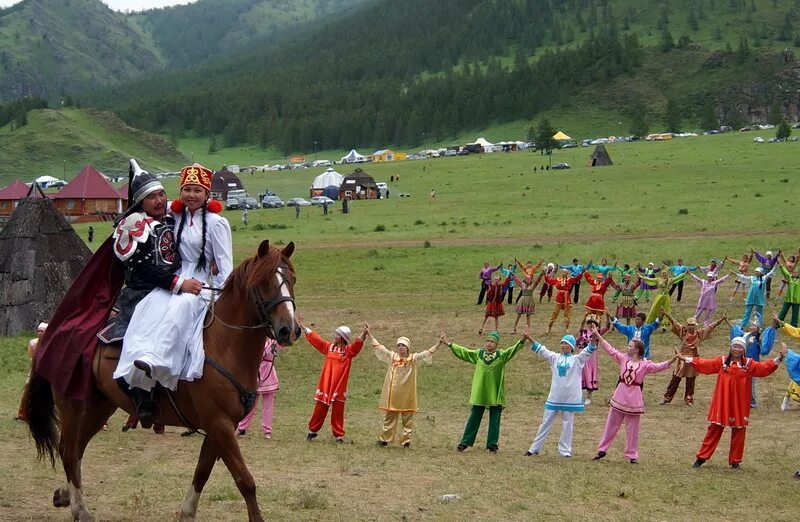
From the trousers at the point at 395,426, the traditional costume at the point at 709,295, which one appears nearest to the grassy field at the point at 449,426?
the trousers at the point at 395,426

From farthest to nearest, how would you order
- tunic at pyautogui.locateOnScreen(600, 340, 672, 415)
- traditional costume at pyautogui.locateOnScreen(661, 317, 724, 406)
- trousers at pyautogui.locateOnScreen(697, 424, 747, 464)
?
traditional costume at pyautogui.locateOnScreen(661, 317, 724, 406), tunic at pyautogui.locateOnScreen(600, 340, 672, 415), trousers at pyautogui.locateOnScreen(697, 424, 747, 464)

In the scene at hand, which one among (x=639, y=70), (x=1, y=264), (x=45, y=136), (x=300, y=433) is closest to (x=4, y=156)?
(x=45, y=136)

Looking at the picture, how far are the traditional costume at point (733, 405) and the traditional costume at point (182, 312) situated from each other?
8.04 metres

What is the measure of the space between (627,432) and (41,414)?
332 inches

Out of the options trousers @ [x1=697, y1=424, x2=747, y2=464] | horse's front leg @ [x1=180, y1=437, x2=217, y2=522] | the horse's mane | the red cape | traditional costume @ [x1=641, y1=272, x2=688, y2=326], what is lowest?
trousers @ [x1=697, y1=424, x2=747, y2=464]

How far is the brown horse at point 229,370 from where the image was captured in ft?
30.4

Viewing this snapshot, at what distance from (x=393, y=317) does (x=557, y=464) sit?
15708 mm

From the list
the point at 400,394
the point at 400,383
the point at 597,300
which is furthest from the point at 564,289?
the point at 400,394

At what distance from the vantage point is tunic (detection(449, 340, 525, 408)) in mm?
15430

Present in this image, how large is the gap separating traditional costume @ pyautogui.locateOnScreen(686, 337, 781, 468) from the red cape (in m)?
8.86

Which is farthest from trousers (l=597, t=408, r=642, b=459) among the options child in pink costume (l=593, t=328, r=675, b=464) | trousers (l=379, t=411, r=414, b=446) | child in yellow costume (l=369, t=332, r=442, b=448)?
trousers (l=379, t=411, r=414, b=446)

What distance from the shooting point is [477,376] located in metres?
15.7

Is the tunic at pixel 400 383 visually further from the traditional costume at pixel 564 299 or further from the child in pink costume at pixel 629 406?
the traditional costume at pixel 564 299

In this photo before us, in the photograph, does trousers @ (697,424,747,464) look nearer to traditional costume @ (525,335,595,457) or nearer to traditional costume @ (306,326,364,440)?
traditional costume @ (525,335,595,457)
